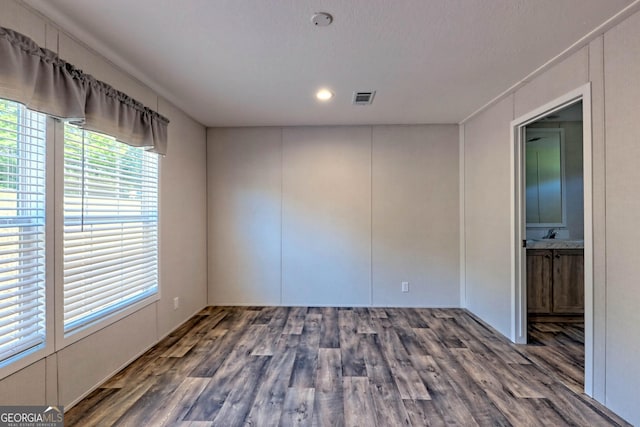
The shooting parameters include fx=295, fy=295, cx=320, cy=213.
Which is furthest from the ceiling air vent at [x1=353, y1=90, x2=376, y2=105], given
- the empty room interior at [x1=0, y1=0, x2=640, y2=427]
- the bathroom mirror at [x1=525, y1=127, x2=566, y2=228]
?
the bathroom mirror at [x1=525, y1=127, x2=566, y2=228]

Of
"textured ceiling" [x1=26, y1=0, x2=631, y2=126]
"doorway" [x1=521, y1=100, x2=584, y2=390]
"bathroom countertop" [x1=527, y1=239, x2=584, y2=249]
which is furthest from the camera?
"bathroom countertop" [x1=527, y1=239, x2=584, y2=249]

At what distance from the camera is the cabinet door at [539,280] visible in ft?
11.5

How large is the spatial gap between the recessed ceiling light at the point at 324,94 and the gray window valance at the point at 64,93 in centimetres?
165

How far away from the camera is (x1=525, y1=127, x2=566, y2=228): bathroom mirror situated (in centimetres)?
398

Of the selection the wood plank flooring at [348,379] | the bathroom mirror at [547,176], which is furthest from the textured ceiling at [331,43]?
the wood plank flooring at [348,379]

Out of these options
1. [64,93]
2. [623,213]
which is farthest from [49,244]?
[623,213]

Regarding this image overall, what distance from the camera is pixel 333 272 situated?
418 centimetres

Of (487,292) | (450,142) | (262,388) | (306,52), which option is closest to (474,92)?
(450,142)

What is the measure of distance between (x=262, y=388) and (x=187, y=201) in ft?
7.87

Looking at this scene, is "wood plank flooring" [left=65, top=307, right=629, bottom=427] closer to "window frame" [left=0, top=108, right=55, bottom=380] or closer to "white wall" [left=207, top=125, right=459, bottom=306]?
"window frame" [left=0, top=108, right=55, bottom=380]

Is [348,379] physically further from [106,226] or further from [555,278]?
[555,278]

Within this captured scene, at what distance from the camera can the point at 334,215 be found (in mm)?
4176

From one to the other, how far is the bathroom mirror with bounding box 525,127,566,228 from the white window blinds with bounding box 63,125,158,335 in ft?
15.4
